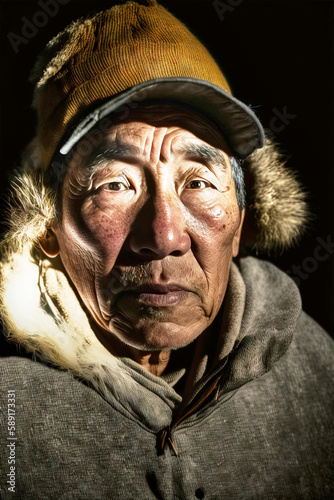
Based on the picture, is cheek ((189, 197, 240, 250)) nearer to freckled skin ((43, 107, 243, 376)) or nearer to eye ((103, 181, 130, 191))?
freckled skin ((43, 107, 243, 376))

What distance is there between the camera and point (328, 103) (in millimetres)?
1794

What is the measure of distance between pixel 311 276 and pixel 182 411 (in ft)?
2.37

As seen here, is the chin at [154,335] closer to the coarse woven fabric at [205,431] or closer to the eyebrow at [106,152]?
the coarse woven fabric at [205,431]

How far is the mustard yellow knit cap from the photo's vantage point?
4.27ft

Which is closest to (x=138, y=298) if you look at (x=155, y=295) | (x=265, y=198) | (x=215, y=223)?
(x=155, y=295)

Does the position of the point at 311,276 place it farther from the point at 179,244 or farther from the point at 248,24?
the point at 248,24

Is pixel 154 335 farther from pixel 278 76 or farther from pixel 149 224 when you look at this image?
pixel 278 76

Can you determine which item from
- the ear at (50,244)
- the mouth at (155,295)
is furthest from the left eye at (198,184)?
the ear at (50,244)

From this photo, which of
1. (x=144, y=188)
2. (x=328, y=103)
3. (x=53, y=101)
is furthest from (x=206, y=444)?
(x=328, y=103)

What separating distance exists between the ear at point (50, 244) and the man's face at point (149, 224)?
0.07 meters

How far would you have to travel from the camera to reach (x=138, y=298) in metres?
1.34

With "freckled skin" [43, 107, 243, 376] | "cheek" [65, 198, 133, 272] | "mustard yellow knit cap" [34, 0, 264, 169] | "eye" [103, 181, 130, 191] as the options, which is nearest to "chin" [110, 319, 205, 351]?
"freckled skin" [43, 107, 243, 376]

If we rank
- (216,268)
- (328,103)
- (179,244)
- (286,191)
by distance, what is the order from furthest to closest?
(328,103) < (286,191) < (216,268) < (179,244)

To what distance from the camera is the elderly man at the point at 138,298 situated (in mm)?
1329
